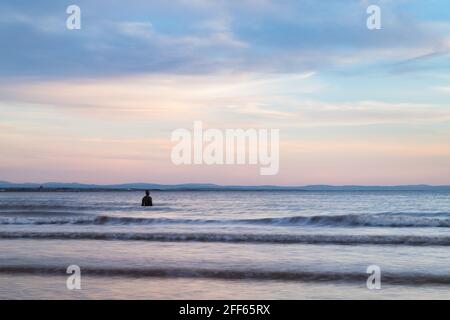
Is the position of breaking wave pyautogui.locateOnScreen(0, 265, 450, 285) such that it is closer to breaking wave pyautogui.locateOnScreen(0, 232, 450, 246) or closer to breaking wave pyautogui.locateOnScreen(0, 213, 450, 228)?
breaking wave pyautogui.locateOnScreen(0, 232, 450, 246)

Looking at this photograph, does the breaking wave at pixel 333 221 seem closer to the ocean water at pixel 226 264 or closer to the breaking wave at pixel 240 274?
the ocean water at pixel 226 264

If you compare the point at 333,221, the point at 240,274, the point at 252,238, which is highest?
the point at 240,274

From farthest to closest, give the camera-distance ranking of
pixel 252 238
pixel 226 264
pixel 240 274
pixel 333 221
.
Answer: pixel 333 221
pixel 252 238
pixel 226 264
pixel 240 274

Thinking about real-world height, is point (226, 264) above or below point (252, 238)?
above

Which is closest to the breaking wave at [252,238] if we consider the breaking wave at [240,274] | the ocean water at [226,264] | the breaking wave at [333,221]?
the ocean water at [226,264]

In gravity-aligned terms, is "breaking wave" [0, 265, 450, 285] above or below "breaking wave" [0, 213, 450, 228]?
above

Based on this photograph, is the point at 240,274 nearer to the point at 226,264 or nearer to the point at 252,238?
the point at 226,264

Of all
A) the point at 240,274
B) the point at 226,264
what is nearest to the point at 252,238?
the point at 226,264

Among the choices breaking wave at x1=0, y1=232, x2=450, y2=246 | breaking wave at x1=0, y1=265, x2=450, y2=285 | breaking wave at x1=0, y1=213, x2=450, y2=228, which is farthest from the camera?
breaking wave at x1=0, y1=213, x2=450, y2=228

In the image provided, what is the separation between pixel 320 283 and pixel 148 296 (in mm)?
3882

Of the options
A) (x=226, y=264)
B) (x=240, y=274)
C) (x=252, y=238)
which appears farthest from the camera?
(x=252, y=238)

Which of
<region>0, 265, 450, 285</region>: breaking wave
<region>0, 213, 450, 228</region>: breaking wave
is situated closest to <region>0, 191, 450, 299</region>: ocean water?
<region>0, 265, 450, 285</region>: breaking wave

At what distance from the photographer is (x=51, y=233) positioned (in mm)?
22203
